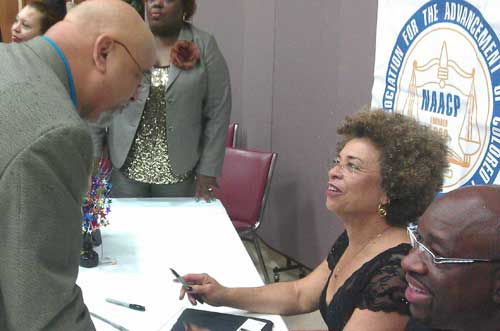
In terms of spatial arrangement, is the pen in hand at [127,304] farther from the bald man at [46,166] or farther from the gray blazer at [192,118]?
the gray blazer at [192,118]

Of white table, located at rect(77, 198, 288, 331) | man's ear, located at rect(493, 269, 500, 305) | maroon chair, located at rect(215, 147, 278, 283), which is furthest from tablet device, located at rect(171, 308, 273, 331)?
maroon chair, located at rect(215, 147, 278, 283)

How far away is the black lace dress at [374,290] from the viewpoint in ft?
4.84

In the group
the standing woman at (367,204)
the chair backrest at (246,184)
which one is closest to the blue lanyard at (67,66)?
the standing woman at (367,204)

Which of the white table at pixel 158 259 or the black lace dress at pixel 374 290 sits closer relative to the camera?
the black lace dress at pixel 374 290

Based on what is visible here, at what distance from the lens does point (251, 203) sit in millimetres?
3529

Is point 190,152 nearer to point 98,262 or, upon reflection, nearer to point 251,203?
point 251,203

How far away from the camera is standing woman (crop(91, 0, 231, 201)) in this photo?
9.30 ft

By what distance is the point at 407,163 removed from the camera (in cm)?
168

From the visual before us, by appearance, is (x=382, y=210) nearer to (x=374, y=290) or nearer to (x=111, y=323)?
(x=374, y=290)

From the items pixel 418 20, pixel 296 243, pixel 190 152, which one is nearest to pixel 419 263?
pixel 418 20

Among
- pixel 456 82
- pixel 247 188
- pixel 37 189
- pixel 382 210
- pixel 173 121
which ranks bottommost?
pixel 247 188

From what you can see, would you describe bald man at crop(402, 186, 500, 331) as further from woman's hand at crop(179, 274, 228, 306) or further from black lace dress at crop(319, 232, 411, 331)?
woman's hand at crop(179, 274, 228, 306)

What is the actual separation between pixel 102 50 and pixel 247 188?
2.37m

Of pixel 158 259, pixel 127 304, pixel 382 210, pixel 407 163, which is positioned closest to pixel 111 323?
pixel 127 304
